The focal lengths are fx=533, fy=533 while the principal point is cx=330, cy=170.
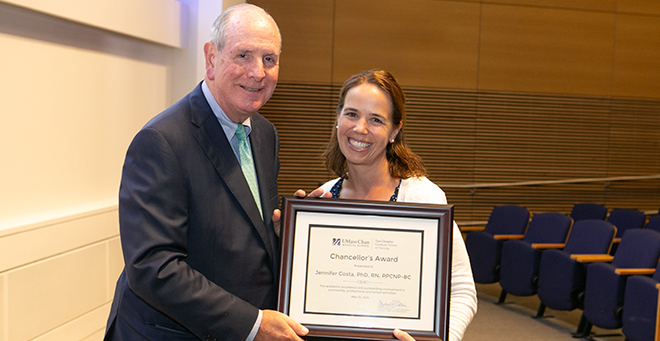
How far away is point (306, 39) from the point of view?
6.74 meters

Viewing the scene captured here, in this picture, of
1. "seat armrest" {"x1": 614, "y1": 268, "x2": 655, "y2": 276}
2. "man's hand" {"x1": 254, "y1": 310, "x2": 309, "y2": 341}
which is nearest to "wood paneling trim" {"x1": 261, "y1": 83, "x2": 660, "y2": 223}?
"seat armrest" {"x1": 614, "y1": 268, "x2": 655, "y2": 276}

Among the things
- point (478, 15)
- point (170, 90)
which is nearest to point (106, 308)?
point (170, 90)

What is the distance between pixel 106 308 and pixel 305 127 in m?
4.19

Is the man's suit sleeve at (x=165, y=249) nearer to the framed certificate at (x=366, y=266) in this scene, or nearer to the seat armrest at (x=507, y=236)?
the framed certificate at (x=366, y=266)

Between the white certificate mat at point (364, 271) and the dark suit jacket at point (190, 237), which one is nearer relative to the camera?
the dark suit jacket at point (190, 237)

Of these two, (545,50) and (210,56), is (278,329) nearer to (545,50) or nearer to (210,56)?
(210,56)

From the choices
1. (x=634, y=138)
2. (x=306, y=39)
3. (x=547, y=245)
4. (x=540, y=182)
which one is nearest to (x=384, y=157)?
(x=547, y=245)

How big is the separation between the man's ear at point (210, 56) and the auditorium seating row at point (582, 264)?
11.7 feet

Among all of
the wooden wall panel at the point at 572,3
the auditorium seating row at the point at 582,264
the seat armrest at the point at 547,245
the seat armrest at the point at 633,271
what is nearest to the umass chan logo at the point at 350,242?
the auditorium seating row at the point at 582,264

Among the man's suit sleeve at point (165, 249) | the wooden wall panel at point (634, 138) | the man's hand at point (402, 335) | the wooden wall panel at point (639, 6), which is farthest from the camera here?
the wooden wall panel at point (634, 138)

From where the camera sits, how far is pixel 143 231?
4.53 ft

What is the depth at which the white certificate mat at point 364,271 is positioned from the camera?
1539 mm

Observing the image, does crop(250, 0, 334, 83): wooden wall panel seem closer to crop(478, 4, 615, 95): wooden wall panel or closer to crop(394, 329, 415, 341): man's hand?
crop(478, 4, 615, 95): wooden wall panel
